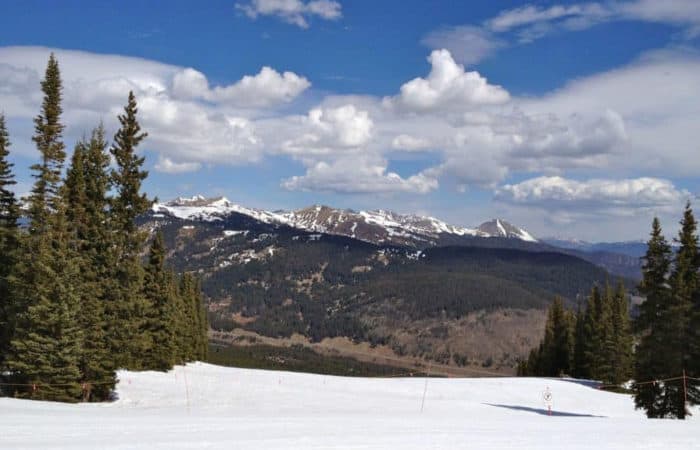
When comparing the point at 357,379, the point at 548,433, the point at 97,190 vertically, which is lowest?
the point at 357,379

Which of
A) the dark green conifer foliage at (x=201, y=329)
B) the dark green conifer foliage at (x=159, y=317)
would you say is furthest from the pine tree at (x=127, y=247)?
the dark green conifer foliage at (x=201, y=329)

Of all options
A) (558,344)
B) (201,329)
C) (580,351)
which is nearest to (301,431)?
(201,329)

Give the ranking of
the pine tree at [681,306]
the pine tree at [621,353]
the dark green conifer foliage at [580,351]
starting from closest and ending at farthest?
the pine tree at [681,306]
the pine tree at [621,353]
the dark green conifer foliage at [580,351]

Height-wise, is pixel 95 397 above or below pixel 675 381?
below

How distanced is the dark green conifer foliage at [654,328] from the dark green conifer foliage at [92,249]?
29.8m

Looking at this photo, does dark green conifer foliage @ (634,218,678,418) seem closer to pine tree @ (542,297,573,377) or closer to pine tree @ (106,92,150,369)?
pine tree @ (106,92,150,369)

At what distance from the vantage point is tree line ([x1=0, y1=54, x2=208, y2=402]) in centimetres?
2717

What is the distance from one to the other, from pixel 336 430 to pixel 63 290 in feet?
55.9

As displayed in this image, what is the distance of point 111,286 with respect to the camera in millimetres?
32656

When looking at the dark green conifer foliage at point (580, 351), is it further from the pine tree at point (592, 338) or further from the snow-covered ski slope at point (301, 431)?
the snow-covered ski slope at point (301, 431)

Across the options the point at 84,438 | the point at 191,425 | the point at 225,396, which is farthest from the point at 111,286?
the point at 84,438

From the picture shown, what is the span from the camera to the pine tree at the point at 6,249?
29925 millimetres

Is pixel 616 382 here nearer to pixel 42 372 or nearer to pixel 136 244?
pixel 136 244

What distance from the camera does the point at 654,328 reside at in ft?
113
